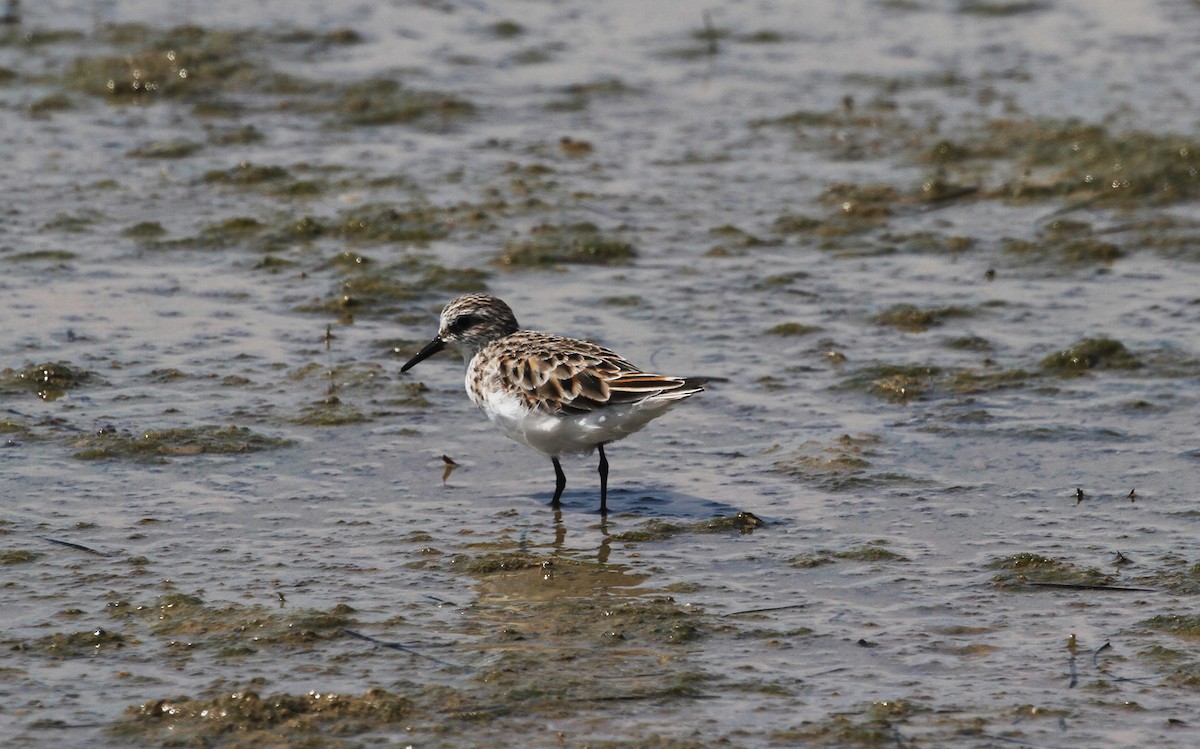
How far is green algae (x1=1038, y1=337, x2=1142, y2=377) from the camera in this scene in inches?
409

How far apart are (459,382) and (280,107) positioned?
5.82 metres

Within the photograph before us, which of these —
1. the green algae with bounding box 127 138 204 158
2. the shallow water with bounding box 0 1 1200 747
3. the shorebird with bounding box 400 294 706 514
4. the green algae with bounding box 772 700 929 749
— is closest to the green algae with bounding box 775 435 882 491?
the shallow water with bounding box 0 1 1200 747

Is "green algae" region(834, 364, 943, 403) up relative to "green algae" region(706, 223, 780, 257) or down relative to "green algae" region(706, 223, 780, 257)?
down

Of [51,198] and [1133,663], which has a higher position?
[51,198]

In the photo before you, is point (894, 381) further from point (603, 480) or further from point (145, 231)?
point (145, 231)

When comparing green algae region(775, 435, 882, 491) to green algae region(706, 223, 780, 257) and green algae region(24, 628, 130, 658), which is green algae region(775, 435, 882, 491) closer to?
green algae region(706, 223, 780, 257)

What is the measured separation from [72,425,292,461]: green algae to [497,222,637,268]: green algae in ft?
10.7

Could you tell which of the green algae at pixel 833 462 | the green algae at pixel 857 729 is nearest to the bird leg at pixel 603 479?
the green algae at pixel 833 462

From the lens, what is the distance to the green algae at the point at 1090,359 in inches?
409

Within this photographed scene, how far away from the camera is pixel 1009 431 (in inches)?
376

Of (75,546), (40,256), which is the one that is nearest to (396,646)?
(75,546)

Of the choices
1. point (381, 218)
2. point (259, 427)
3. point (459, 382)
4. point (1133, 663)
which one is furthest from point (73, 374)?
point (1133, 663)

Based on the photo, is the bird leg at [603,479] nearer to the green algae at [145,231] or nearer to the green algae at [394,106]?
the green algae at [145,231]

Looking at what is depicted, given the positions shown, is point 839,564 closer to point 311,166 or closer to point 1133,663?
point 1133,663
